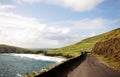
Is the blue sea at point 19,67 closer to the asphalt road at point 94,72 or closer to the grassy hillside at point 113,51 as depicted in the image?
the grassy hillside at point 113,51

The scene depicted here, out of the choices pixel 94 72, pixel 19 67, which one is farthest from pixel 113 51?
pixel 19 67

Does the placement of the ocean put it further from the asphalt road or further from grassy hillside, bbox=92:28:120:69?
the asphalt road

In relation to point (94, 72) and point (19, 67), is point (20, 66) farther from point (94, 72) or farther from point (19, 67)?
point (94, 72)

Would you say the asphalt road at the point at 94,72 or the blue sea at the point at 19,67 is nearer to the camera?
the asphalt road at the point at 94,72

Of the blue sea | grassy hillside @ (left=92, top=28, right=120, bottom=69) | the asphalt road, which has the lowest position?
the blue sea

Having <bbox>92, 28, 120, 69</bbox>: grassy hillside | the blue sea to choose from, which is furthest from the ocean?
<bbox>92, 28, 120, 69</bbox>: grassy hillside

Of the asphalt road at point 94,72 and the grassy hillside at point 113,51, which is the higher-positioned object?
the grassy hillside at point 113,51

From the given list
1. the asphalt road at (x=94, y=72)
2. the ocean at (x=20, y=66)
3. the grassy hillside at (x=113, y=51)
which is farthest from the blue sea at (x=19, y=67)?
the asphalt road at (x=94, y=72)

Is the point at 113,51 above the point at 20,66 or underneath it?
above

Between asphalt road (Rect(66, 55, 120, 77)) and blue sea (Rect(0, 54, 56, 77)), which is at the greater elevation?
asphalt road (Rect(66, 55, 120, 77))

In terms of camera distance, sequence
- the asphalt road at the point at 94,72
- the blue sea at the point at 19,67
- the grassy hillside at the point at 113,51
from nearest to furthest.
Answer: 1. the asphalt road at the point at 94,72
2. the grassy hillside at the point at 113,51
3. the blue sea at the point at 19,67

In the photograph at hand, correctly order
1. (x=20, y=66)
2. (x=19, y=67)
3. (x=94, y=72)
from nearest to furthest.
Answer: (x=94, y=72), (x=19, y=67), (x=20, y=66)

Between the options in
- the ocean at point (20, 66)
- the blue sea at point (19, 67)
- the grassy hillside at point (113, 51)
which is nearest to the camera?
the grassy hillside at point (113, 51)

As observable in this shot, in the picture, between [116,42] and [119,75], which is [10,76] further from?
[119,75]
